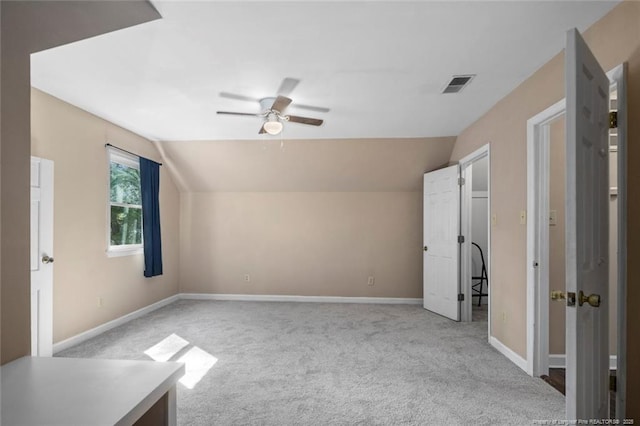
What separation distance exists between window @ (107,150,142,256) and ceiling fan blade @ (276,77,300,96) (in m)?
2.43

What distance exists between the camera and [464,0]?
177cm

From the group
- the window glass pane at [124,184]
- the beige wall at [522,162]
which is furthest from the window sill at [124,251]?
the beige wall at [522,162]

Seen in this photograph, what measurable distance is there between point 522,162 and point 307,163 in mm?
2949

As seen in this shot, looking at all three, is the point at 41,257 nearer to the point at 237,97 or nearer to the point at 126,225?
the point at 126,225

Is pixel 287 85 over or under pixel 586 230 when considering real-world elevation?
over

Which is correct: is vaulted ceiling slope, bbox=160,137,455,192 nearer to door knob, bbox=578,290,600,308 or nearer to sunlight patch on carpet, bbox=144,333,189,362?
sunlight patch on carpet, bbox=144,333,189,362

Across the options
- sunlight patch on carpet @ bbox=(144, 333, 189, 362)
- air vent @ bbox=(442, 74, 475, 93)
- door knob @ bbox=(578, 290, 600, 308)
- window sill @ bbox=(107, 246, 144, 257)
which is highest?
air vent @ bbox=(442, 74, 475, 93)

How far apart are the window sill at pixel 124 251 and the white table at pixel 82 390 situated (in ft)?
10.3

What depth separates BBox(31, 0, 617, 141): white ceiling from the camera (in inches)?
73.7

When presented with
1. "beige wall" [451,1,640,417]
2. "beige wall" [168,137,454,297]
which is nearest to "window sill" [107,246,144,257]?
"beige wall" [168,137,454,297]

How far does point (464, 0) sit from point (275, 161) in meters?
3.58

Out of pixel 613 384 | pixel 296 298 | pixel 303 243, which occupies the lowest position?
pixel 296 298

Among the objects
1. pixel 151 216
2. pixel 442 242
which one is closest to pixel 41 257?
pixel 151 216

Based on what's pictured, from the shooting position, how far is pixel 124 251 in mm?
4148
